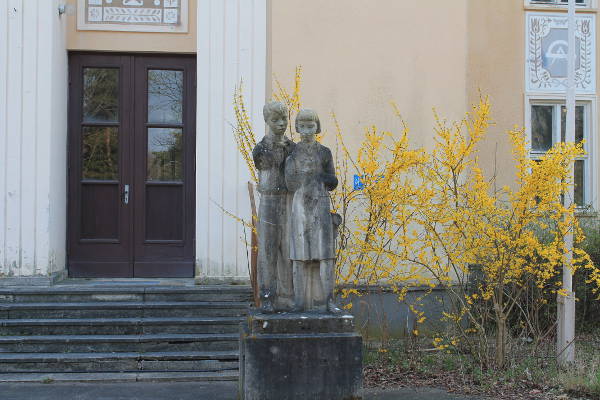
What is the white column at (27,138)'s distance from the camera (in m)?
7.98

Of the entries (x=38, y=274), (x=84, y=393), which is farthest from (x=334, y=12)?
(x=84, y=393)

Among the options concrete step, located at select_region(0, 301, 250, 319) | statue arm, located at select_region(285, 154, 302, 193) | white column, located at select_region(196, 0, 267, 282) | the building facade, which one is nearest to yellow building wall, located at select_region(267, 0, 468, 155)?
the building facade

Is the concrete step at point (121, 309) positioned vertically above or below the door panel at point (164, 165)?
below

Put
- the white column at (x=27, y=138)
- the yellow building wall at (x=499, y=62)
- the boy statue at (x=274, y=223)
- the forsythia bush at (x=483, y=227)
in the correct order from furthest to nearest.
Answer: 1. the yellow building wall at (x=499, y=62)
2. the white column at (x=27, y=138)
3. the forsythia bush at (x=483, y=227)
4. the boy statue at (x=274, y=223)

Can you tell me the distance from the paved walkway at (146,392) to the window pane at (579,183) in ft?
14.6

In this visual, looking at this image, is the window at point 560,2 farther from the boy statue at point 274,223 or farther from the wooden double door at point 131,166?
the boy statue at point 274,223

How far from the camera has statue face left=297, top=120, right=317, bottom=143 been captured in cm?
517

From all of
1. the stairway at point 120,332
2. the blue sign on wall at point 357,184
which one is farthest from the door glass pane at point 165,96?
the blue sign on wall at point 357,184

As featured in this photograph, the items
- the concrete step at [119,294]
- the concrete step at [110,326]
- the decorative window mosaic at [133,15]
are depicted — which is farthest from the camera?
the decorative window mosaic at [133,15]

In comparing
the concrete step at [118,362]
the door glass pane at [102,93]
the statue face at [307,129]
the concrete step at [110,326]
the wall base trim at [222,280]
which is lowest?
the concrete step at [118,362]

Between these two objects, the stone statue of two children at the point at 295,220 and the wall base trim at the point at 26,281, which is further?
the wall base trim at the point at 26,281

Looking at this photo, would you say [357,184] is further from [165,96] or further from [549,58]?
[549,58]

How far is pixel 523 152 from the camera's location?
6.74 meters

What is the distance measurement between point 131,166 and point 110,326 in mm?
2518
